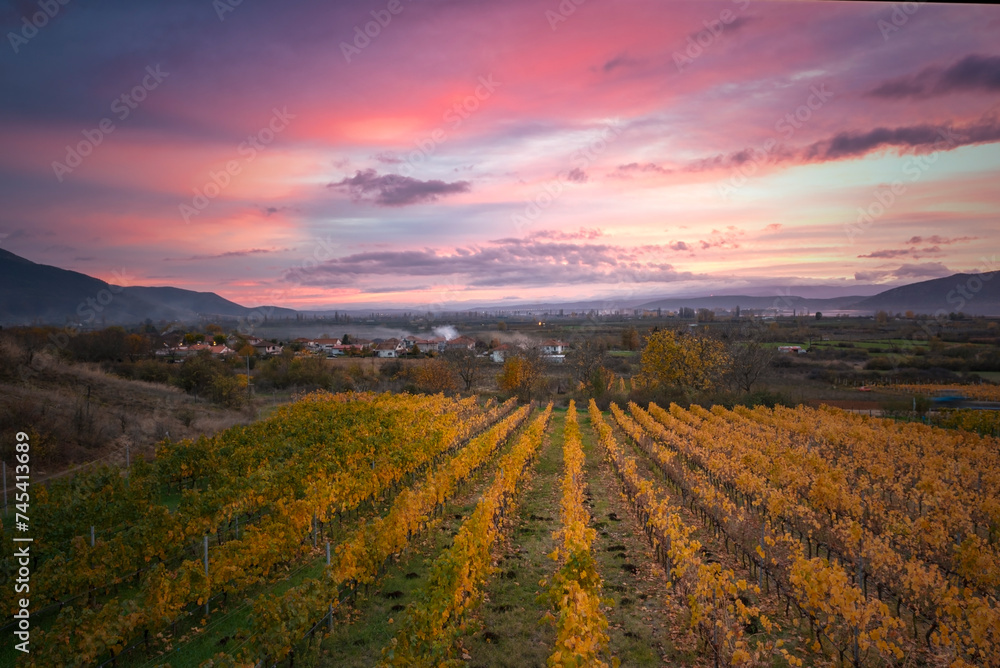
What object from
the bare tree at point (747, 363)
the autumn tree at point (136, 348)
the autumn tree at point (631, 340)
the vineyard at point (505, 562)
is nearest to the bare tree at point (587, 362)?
the bare tree at point (747, 363)

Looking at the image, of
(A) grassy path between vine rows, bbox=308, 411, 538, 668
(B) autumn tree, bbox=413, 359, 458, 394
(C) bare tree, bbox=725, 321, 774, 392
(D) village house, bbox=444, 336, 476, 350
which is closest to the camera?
(A) grassy path between vine rows, bbox=308, 411, 538, 668

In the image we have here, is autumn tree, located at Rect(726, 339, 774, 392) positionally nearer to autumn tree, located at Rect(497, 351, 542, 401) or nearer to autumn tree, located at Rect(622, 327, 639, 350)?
autumn tree, located at Rect(497, 351, 542, 401)

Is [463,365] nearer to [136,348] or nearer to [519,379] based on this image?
[519,379]

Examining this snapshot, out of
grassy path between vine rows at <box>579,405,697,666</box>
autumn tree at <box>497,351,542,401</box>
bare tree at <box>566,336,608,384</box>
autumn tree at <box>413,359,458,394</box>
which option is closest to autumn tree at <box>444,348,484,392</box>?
autumn tree at <box>413,359,458,394</box>

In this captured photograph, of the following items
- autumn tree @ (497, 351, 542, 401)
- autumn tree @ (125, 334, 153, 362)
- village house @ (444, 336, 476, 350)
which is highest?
autumn tree @ (125, 334, 153, 362)

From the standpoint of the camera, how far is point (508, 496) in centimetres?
1273

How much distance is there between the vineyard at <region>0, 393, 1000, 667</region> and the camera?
20.6 feet

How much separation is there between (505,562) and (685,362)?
28.5m

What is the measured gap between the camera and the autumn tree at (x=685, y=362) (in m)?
34.7

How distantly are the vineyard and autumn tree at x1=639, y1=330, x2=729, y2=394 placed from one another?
18286mm

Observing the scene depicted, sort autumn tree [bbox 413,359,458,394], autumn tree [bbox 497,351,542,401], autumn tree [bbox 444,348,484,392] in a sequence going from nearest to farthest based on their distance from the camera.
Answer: autumn tree [bbox 497,351,542,401] < autumn tree [bbox 413,359,458,394] < autumn tree [bbox 444,348,484,392]

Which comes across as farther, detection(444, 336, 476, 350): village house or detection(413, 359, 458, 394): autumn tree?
detection(444, 336, 476, 350): village house

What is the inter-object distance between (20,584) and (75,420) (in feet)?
50.7

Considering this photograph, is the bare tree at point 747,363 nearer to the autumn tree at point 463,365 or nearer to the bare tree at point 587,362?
the bare tree at point 587,362
